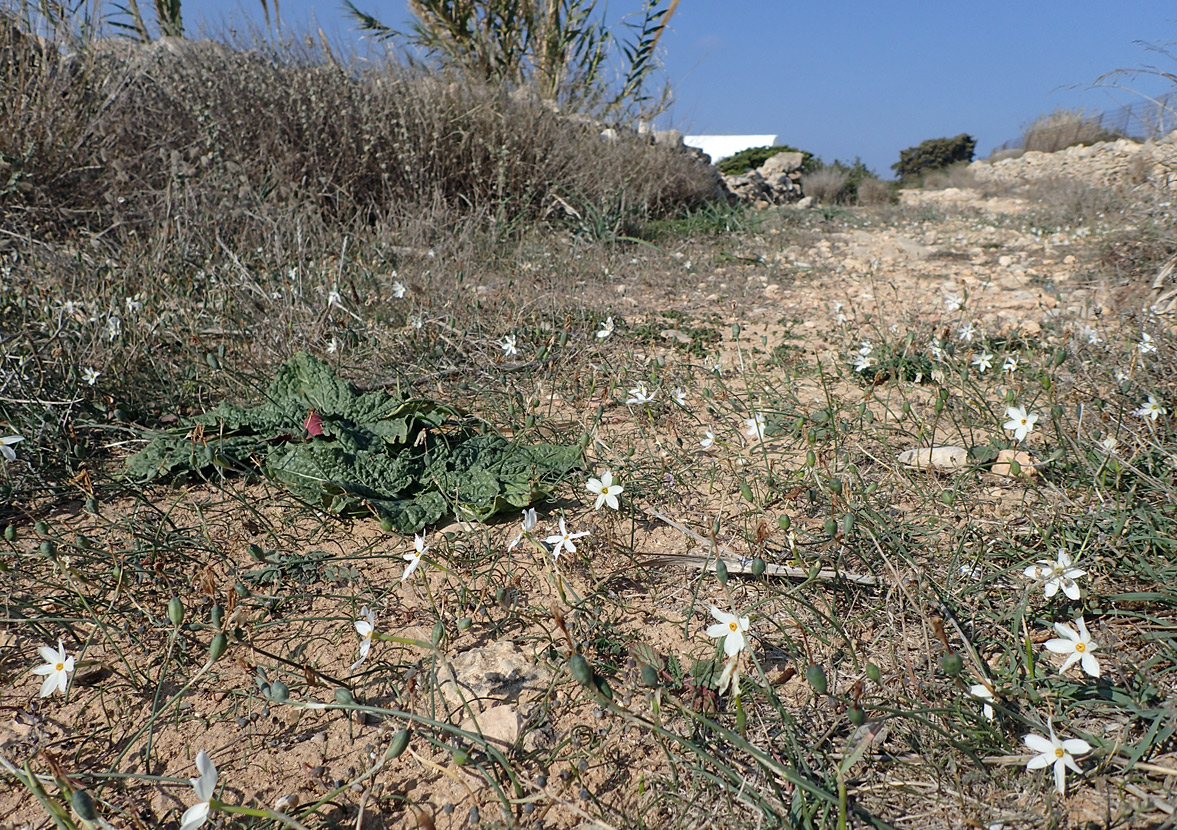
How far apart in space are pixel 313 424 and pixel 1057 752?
2.08m

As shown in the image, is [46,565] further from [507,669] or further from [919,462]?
[919,462]

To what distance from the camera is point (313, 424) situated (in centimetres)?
225

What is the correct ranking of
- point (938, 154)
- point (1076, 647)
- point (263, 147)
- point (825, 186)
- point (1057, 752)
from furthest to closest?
point (938, 154)
point (825, 186)
point (263, 147)
point (1076, 647)
point (1057, 752)

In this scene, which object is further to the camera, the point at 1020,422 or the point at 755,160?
the point at 755,160

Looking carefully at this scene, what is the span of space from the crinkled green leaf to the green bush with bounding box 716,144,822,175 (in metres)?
13.7

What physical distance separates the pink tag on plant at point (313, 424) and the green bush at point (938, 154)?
85.6 ft

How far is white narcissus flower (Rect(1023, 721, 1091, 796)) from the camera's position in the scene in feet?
3.52

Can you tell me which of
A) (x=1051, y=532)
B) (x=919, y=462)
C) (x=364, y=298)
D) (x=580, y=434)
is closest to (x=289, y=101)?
(x=364, y=298)

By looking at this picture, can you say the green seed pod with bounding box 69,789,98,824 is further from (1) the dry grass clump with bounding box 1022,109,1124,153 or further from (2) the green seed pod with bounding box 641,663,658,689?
(1) the dry grass clump with bounding box 1022,109,1124,153

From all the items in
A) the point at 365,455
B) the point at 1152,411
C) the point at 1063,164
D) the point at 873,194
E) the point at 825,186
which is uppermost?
the point at 1063,164

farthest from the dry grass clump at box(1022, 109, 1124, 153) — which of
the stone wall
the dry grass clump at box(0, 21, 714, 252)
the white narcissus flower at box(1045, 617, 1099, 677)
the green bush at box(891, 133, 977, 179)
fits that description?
the white narcissus flower at box(1045, 617, 1099, 677)

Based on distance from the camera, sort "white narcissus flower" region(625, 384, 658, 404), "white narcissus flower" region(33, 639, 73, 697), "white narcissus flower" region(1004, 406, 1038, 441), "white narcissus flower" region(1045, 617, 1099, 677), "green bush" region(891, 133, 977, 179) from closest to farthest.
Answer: "white narcissus flower" region(1045, 617, 1099, 677), "white narcissus flower" region(33, 639, 73, 697), "white narcissus flower" region(1004, 406, 1038, 441), "white narcissus flower" region(625, 384, 658, 404), "green bush" region(891, 133, 977, 179)

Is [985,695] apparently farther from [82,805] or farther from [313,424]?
[313,424]

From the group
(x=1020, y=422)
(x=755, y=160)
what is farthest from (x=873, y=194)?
(x=1020, y=422)
